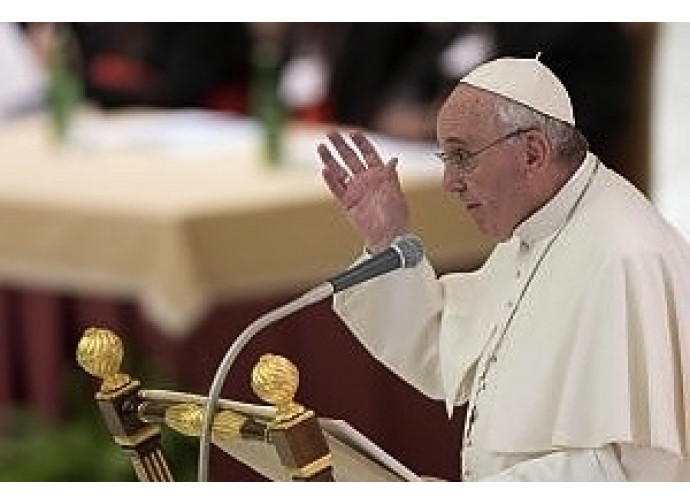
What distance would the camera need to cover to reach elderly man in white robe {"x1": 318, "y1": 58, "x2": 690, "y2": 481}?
102 centimetres

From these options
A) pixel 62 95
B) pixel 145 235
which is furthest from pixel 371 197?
pixel 62 95

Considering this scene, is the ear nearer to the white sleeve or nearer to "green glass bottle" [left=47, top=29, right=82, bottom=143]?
the white sleeve

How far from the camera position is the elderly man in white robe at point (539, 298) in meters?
1.02

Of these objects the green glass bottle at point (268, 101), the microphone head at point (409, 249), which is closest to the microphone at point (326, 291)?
the microphone head at point (409, 249)

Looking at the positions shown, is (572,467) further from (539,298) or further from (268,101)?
(268,101)

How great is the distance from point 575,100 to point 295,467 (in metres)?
0.23

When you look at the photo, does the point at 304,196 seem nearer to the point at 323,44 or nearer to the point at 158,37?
the point at 323,44

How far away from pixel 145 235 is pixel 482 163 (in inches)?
43.5

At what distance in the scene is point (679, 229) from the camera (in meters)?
1.04

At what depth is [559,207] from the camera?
1.04m

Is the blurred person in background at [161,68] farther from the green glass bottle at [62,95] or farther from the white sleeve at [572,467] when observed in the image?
the white sleeve at [572,467]

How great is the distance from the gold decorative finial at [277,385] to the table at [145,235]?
0.17m

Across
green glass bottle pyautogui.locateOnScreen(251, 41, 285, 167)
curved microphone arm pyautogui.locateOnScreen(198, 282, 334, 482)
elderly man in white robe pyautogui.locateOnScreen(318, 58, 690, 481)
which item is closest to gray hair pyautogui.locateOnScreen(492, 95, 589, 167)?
elderly man in white robe pyautogui.locateOnScreen(318, 58, 690, 481)
